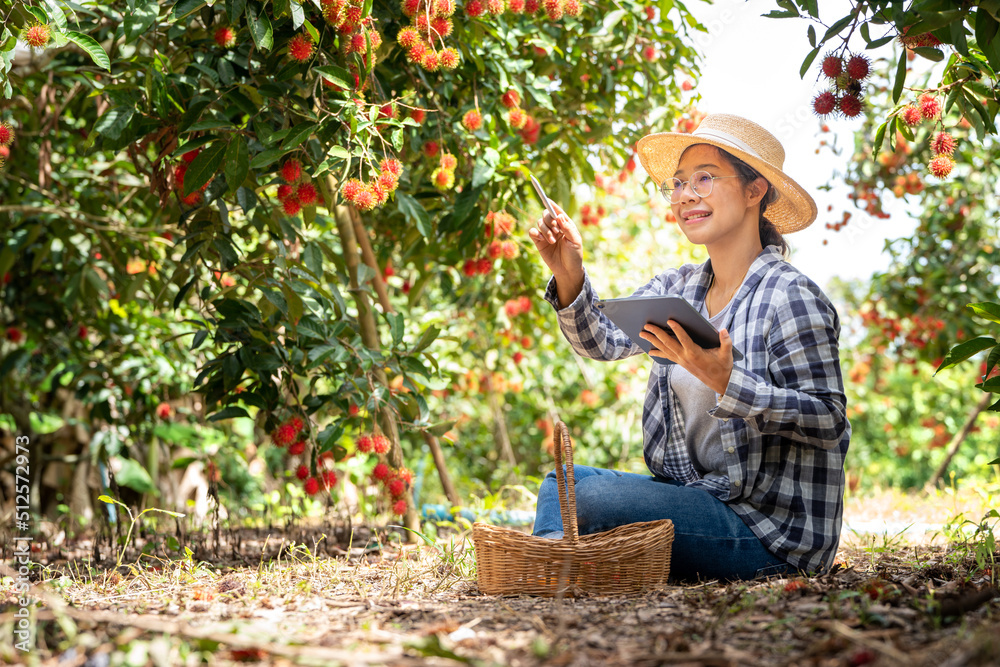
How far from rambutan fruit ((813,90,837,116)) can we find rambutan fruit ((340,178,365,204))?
3.35 ft

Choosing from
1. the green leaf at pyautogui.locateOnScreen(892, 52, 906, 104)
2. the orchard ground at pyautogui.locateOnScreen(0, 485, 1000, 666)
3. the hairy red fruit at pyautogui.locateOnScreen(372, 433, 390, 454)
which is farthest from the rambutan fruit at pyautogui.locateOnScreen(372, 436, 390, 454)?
the green leaf at pyautogui.locateOnScreen(892, 52, 906, 104)

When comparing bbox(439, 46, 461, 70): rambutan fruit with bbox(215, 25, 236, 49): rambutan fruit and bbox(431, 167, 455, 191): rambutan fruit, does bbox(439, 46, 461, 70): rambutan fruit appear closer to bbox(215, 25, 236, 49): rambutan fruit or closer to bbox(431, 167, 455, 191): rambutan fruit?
bbox(431, 167, 455, 191): rambutan fruit

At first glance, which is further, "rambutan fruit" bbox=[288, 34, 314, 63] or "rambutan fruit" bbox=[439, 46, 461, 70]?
"rambutan fruit" bbox=[439, 46, 461, 70]

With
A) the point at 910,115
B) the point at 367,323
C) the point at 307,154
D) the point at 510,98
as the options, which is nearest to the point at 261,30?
the point at 307,154

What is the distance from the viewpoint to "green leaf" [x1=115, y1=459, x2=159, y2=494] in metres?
3.59

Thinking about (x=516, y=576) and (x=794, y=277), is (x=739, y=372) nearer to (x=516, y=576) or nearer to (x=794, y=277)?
(x=794, y=277)

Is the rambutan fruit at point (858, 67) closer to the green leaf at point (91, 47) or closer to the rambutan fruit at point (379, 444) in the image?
the rambutan fruit at point (379, 444)

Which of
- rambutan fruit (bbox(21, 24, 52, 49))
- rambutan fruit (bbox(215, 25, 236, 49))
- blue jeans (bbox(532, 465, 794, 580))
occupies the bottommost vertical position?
blue jeans (bbox(532, 465, 794, 580))

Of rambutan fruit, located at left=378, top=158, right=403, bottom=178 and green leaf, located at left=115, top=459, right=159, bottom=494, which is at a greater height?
rambutan fruit, located at left=378, top=158, right=403, bottom=178

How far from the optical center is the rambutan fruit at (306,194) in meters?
1.92

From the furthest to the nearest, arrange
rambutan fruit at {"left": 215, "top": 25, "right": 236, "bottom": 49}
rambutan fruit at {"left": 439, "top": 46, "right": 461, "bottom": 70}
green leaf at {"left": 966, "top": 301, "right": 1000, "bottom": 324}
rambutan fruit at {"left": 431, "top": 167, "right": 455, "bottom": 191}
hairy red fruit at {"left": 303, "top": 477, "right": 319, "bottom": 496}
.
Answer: hairy red fruit at {"left": 303, "top": 477, "right": 319, "bottom": 496}
rambutan fruit at {"left": 431, "top": 167, "right": 455, "bottom": 191}
rambutan fruit at {"left": 439, "top": 46, "right": 461, "bottom": 70}
rambutan fruit at {"left": 215, "top": 25, "right": 236, "bottom": 49}
green leaf at {"left": 966, "top": 301, "right": 1000, "bottom": 324}

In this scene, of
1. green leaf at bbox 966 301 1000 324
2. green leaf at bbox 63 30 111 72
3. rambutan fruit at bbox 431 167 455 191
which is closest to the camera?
green leaf at bbox 966 301 1000 324

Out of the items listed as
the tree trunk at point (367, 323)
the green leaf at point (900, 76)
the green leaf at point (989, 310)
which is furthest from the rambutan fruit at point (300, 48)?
the green leaf at point (989, 310)

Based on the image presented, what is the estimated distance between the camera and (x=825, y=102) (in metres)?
1.69
